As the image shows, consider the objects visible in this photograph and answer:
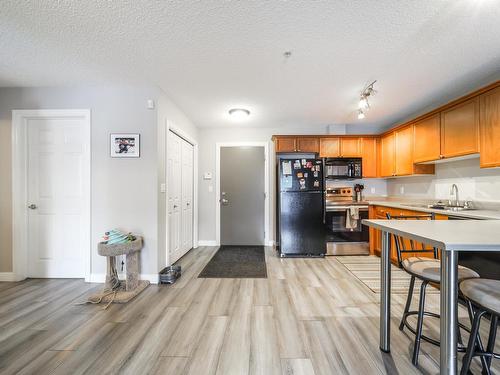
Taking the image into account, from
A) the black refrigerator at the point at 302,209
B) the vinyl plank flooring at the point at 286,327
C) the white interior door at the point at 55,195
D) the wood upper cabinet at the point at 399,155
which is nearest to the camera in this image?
the vinyl plank flooring at the point at 286,327

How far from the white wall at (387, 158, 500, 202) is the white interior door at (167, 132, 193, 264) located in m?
3.90

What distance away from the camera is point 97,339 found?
1.65 metres

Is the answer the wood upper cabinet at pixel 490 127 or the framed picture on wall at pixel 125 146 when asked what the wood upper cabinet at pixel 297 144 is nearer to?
the wood upper cabinet at pixel 490 127

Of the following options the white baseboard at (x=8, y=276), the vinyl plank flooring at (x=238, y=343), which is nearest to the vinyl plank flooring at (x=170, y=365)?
the vinyl plank flooring at (x=238, y=343)

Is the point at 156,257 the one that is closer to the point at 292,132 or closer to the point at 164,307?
the point at 164,307

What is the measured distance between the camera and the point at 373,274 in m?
2.85

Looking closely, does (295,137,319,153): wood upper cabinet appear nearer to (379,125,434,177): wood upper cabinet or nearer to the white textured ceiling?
the white textured ceiling

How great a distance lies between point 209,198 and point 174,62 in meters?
2.69

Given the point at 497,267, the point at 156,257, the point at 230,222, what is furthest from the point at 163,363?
the point at 230,222

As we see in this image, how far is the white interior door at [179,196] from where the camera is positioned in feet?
10.3

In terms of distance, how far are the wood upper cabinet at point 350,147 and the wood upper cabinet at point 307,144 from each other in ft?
1.57

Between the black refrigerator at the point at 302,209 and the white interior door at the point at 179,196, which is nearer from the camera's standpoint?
the white interior door at the point at 179,196

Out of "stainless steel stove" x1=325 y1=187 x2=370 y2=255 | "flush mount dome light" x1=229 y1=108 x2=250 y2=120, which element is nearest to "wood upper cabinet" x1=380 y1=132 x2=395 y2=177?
"stainless steel stove" x1=325 y1=187 x2=370 y2=255

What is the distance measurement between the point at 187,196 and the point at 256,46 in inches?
107
